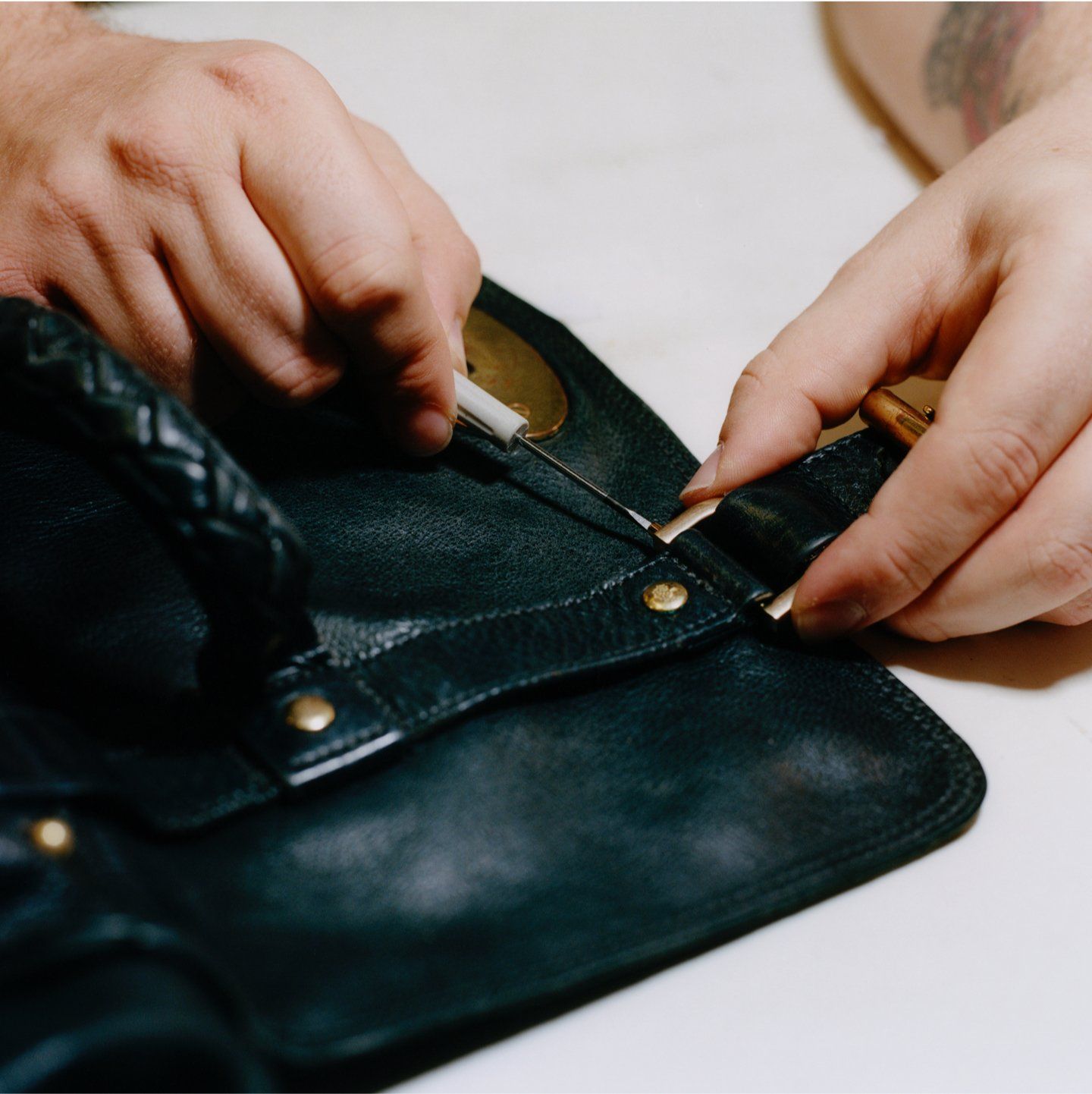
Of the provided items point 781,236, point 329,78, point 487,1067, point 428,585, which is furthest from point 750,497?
point 329,78

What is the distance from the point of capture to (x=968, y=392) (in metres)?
0.57

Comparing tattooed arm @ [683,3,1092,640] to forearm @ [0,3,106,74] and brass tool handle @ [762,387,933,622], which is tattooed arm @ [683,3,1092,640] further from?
forearm @ [0,3,106,74]

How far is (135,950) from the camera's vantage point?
34 cm

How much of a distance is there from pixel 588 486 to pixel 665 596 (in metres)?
0.12

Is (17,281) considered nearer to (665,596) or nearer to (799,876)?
(665,596)

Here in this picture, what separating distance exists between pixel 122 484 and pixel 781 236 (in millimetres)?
755

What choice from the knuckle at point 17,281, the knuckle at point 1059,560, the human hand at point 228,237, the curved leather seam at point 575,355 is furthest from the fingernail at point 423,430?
the knuckle at point 1059,560

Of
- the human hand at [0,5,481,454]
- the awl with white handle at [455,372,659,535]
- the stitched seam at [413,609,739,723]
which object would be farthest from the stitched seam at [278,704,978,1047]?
the human hand at [0,5,481,454]

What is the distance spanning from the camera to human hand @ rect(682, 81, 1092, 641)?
0.56 m

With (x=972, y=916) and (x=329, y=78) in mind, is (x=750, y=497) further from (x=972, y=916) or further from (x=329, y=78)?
(x=329, y=78)

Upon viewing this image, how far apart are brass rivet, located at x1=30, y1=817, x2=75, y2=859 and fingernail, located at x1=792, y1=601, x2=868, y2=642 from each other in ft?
1.22

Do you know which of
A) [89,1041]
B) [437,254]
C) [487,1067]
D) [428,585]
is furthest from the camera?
[437,254]

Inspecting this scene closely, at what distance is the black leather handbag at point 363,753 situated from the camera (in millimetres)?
366

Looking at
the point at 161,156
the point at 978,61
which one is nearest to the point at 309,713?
the point at 161,156
